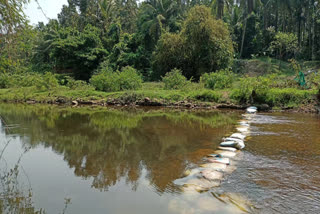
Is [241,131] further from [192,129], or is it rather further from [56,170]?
[56,170]

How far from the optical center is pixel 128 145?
Result: 7.92 m

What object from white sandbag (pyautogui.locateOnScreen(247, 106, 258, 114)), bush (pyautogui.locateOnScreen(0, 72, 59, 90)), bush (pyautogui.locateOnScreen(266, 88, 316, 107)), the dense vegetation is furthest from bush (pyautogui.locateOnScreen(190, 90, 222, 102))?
bush (pyautogui.locateOnScreen(0, 72, 59, 90))

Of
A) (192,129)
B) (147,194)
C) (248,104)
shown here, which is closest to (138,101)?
(248,104)

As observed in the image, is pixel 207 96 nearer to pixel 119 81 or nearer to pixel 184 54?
pixel 119 81

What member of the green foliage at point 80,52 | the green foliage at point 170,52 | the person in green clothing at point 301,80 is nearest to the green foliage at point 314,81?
the person in green clothing at point 301,80

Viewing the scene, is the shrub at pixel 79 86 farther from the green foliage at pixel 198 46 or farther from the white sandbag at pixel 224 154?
the white sandbag at pixel 224 154

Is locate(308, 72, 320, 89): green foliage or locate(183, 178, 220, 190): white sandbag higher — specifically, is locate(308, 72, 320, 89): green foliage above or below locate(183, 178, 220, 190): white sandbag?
above

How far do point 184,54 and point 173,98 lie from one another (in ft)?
22.9

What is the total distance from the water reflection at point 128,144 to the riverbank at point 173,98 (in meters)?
4.22

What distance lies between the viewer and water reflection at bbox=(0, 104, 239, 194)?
5.54m

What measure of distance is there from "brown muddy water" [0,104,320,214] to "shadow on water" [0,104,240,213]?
21 mm

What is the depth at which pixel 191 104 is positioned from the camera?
17.2 m

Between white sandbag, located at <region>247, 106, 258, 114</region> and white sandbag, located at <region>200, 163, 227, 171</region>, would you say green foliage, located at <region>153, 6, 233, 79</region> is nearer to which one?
white sandbag, located at <region>247, 106, 258, 114</region>

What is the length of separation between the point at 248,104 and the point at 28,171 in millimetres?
12526
